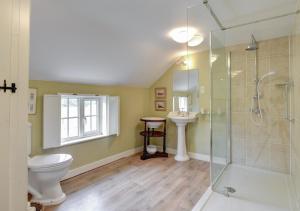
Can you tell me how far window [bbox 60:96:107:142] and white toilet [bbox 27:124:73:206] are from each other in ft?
2.64

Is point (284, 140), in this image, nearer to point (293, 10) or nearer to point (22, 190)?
point (293, 10)

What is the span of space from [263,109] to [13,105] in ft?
10.8

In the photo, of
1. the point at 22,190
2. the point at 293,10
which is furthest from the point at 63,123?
the point at 293,10

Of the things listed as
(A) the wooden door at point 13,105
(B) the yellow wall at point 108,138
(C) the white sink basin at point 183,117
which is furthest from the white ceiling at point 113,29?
(C) the white sink basin at point 183,117

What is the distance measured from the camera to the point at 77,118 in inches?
123

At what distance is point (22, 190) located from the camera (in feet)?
3.38

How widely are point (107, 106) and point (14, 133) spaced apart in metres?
2.44

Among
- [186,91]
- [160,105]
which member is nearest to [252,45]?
[186,91]

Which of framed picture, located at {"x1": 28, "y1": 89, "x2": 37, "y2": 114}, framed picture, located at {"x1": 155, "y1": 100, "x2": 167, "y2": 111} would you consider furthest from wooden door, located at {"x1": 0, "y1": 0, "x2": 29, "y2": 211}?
framed picture, located at {"x1": 155, "y1": 100, "x2": 167, "y2": 111}

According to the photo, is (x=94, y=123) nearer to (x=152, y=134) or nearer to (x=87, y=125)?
(x=87, y=125)

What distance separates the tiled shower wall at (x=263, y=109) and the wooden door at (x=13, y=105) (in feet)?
10.3

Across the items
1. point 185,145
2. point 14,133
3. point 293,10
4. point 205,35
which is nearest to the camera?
point 14,133

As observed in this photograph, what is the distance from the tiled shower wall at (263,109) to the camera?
2.89 meters

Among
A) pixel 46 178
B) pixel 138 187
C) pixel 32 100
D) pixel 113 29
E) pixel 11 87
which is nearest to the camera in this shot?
pixel 11 87
